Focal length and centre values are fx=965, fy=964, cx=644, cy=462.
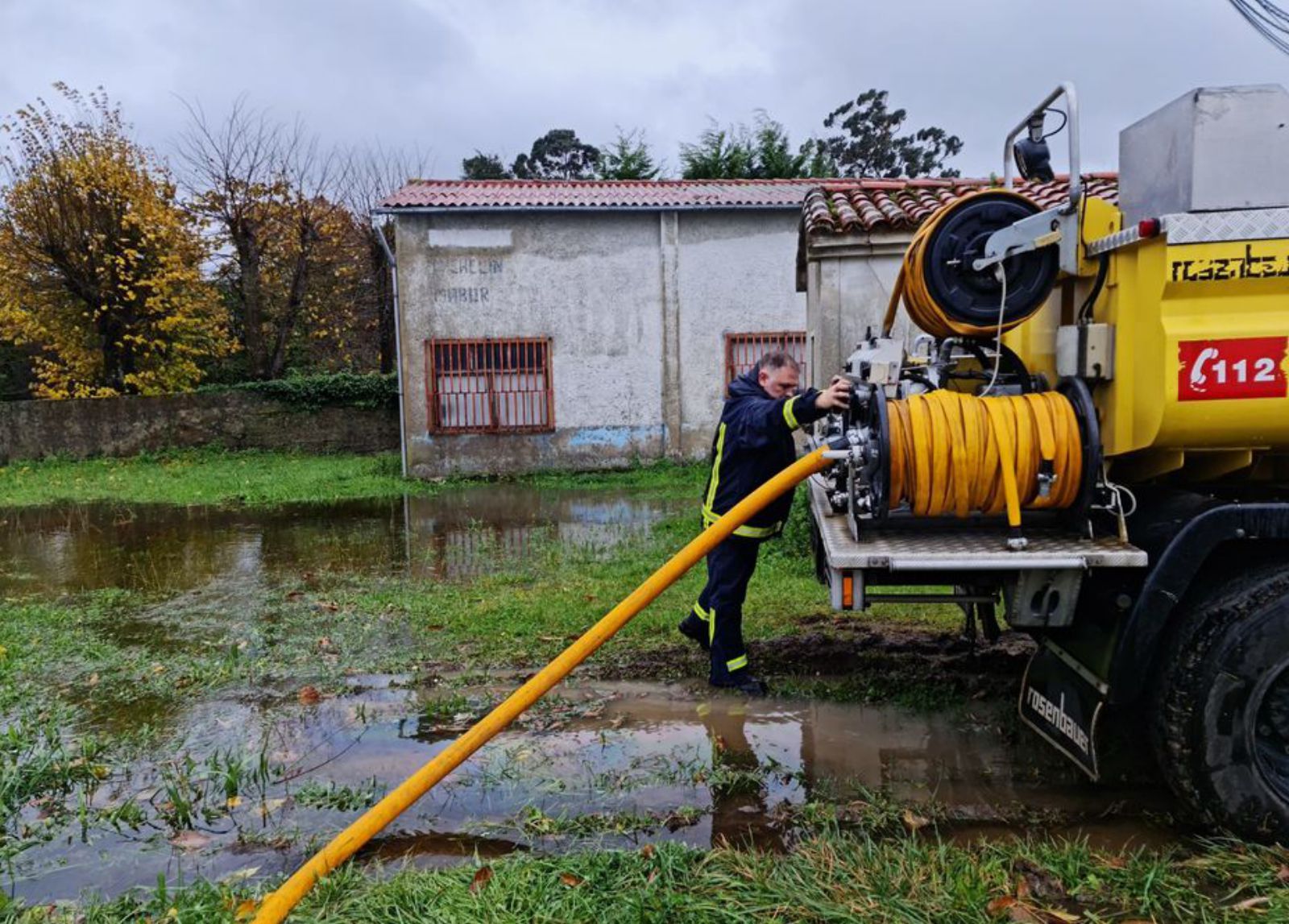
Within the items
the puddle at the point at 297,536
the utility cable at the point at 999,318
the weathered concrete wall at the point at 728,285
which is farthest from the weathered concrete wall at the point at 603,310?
the utility cable at the point at 999,318

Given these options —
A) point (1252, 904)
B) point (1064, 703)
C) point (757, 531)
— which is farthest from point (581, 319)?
point (1252, 904)

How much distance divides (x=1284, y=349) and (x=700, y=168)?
22.7m

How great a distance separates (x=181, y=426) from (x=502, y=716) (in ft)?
56.4

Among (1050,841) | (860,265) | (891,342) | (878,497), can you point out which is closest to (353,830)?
(878,497)

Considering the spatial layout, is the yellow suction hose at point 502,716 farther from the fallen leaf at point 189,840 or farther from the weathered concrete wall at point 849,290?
the weathered concrete wall at point 849,290

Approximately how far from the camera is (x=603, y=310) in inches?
594

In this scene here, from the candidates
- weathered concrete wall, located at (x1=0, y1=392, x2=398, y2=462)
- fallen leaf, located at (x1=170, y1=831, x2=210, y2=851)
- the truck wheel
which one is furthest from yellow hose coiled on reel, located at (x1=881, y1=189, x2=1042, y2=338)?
weathered concrete wall, located at (x1=0, y1=392, x2=398, y2=462)

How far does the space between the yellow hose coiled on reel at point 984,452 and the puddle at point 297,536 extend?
5300mm

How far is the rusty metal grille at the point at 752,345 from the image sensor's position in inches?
599

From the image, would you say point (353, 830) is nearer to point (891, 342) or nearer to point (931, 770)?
point (931, 770)

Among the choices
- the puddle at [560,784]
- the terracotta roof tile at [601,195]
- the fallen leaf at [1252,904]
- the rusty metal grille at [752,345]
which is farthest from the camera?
the rusty metal grille at [752,345]

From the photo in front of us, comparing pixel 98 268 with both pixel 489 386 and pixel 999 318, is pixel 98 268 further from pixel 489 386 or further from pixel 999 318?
pixel 999 318

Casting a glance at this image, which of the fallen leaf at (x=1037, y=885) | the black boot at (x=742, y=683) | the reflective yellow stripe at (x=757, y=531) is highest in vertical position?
the reflective yellow stripe at (x=757, y=531)

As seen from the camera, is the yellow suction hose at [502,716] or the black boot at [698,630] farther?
the black boot at [698,630]
